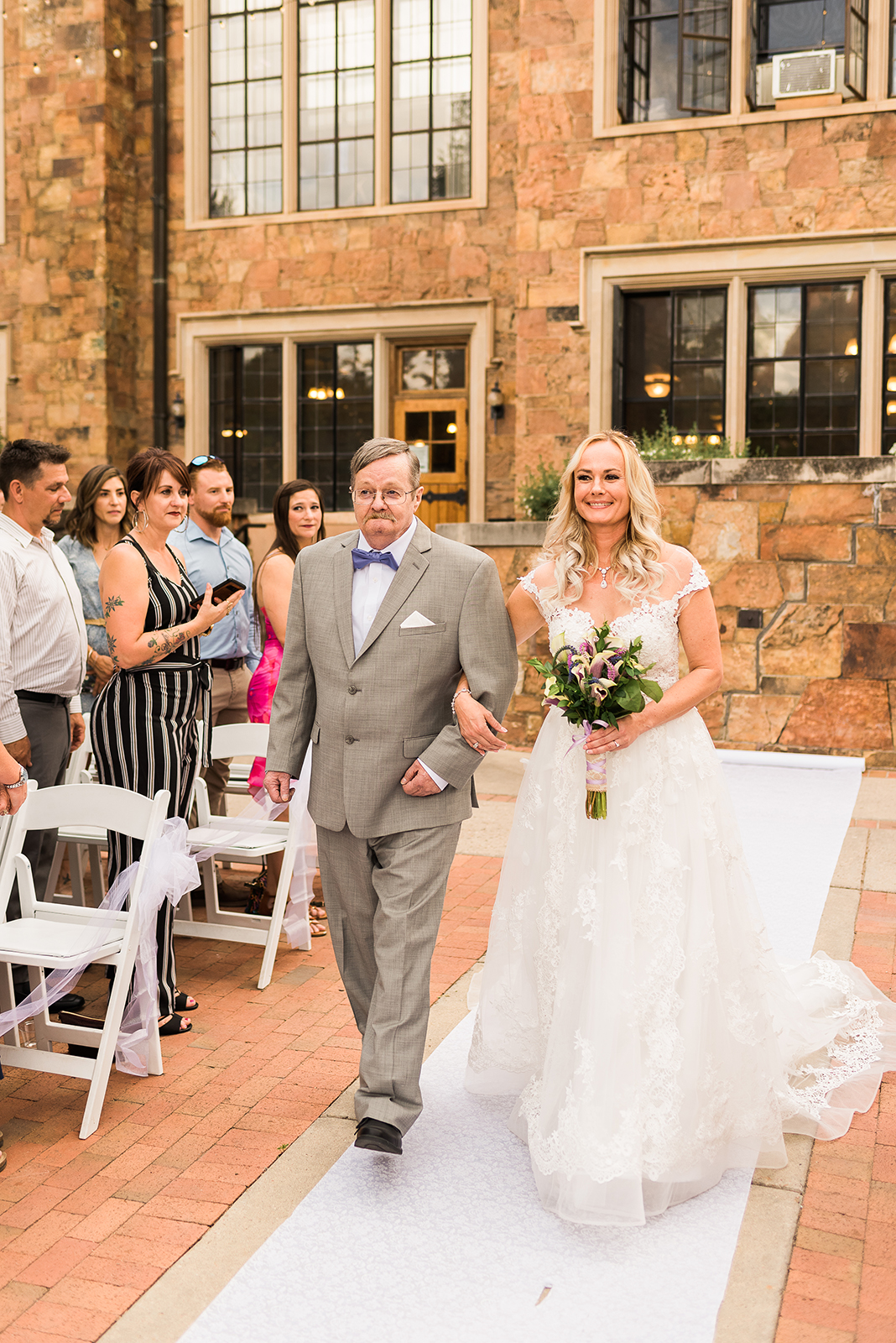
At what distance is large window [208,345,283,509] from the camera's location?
1562 centimetres

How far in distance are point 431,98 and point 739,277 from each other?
15.8ft

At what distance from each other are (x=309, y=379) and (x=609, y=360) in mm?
4334

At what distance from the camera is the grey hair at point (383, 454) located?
11.1 ft

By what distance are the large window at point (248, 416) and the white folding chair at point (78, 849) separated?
1040 centimetres

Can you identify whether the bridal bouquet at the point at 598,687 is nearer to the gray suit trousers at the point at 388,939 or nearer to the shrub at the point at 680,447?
the gray suit trousers at the point at 388,939

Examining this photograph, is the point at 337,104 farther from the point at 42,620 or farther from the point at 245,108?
the point at 42,620

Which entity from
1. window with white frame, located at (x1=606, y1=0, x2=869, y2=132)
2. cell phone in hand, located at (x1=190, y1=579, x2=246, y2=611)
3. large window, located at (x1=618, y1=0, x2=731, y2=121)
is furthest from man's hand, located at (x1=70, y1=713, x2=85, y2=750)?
large window, located at (x1=618, y1=0, x2=731, y2=121)

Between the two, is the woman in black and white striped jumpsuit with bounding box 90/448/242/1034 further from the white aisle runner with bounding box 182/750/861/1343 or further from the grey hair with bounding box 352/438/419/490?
the white aisle runner with bounding box 182/750/861/1343

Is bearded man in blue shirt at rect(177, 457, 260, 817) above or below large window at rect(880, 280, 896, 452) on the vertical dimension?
below

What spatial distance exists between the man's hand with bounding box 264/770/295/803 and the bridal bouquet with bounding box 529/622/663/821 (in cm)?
84

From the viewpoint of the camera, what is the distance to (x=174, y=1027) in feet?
14.3

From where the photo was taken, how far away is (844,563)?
912 centimetres

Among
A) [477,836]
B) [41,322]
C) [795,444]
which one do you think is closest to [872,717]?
[477,836]

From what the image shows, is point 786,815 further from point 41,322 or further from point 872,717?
point 41,322
